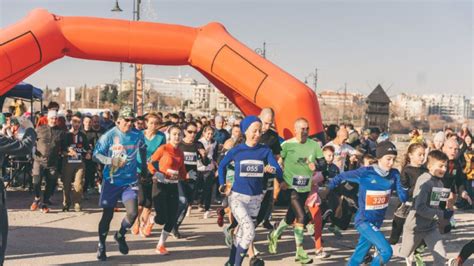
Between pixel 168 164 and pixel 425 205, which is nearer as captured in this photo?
pixel 425 205

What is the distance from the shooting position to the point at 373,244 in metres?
5.50

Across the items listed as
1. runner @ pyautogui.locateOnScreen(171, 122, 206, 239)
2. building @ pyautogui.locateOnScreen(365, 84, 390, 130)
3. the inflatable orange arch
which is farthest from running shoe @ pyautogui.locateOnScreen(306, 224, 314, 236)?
building @ pyautogui.locateOnScreen(365, 84, 390, 130)

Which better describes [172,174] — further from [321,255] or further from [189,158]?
[321,255]

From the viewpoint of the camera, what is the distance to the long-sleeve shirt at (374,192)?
570cm

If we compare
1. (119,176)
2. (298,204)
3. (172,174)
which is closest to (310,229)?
(298,204)

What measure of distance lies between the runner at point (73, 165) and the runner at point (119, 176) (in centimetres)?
313

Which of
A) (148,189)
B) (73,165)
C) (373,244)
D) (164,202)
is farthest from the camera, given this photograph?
(73,165)

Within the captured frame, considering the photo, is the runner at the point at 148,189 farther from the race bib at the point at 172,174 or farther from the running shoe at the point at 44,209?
the running shoe at the point at 44,209

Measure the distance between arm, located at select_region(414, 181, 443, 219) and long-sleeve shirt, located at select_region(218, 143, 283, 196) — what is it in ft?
5.21

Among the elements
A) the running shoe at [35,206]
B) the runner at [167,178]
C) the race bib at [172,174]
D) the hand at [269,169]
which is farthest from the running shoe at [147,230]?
the running shoe at [35,206]

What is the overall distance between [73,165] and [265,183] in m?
4.44

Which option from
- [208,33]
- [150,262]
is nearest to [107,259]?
[150,262]

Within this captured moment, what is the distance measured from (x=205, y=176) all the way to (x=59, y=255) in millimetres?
3847

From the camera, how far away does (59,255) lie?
6508 mm
